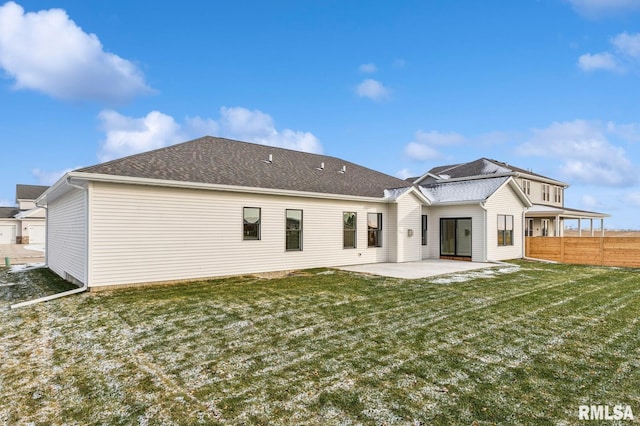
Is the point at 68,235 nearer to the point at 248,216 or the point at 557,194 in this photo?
the point at 248,216

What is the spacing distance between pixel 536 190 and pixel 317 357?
28436 millimetres

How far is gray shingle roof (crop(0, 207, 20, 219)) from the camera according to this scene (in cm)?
3778

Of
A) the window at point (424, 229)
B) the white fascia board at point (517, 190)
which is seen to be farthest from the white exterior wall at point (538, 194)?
the window at point (424, 229)

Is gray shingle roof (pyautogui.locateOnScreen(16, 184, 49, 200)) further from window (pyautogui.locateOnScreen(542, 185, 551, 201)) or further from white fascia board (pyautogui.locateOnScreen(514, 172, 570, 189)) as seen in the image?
window (pyautogui.locateOnScreen(542, 185, 551, 201))

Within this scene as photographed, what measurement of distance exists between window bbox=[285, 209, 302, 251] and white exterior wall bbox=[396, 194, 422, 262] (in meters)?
4.71

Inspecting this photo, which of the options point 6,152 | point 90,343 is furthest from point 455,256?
point 6,152

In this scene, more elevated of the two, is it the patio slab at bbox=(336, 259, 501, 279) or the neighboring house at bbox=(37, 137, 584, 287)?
the neighboring house at bbox=(37, 137, 584, 287)

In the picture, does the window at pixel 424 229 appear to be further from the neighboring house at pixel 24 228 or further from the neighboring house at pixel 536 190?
the neighboring house at pixel 24 228

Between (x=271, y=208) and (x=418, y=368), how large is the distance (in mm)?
8699

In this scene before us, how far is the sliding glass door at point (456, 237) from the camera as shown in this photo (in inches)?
717

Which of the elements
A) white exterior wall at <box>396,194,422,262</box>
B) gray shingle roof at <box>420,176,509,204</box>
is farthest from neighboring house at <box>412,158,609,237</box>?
white exterior wall at <box>396,194,422,262</box>

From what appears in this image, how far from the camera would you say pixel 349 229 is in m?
14.5

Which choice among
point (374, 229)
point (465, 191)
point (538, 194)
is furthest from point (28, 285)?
point (538, 194)

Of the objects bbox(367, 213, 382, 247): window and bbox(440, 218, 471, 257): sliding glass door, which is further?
bbox(440, 218, 471, 257): sliding glass door
